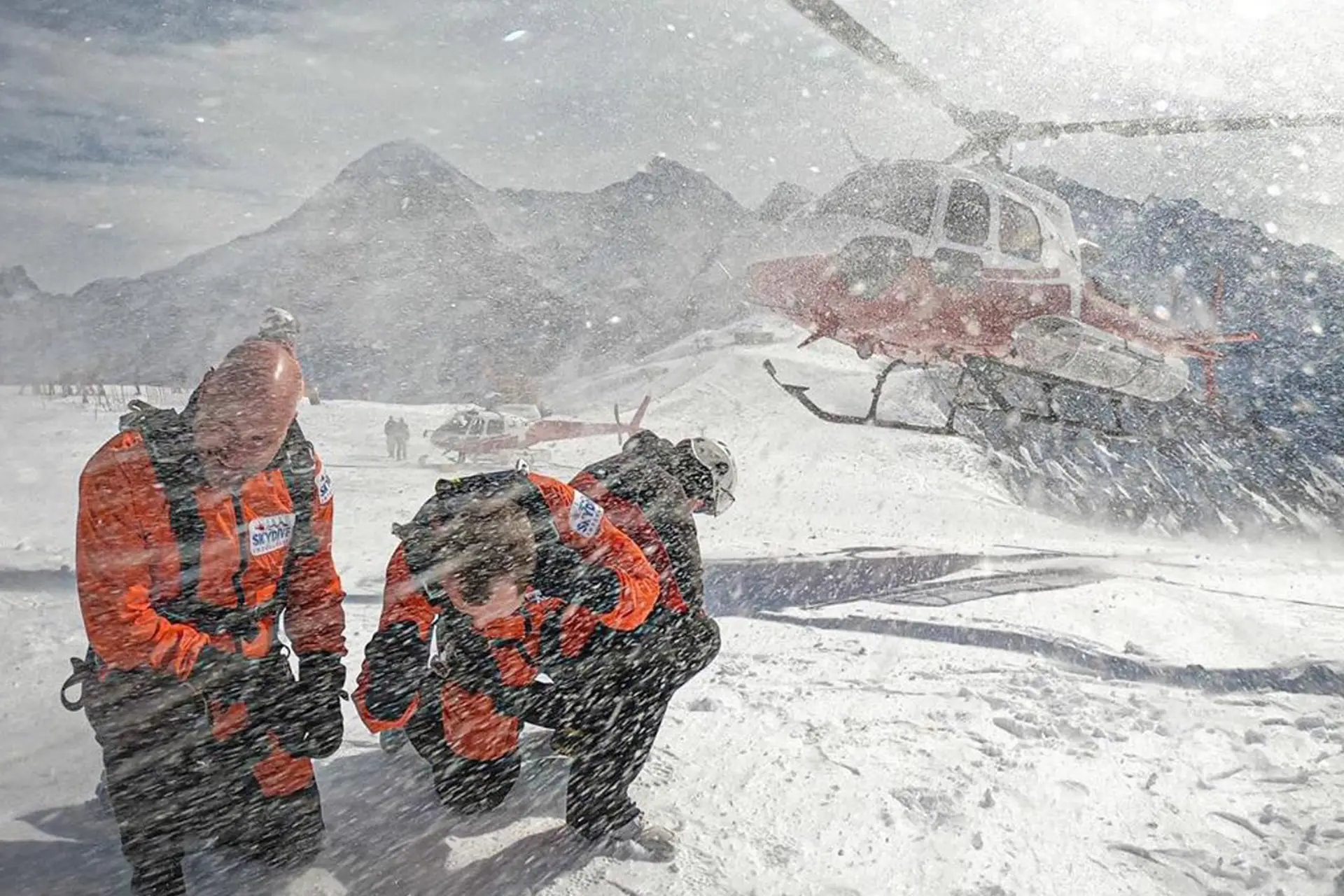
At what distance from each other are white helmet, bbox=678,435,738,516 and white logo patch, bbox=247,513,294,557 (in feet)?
4.92

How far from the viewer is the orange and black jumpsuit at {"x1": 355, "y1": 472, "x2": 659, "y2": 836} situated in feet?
7.88

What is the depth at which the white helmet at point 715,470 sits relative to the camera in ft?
10.5

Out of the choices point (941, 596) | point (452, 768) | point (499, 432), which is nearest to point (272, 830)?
point (452, 768)

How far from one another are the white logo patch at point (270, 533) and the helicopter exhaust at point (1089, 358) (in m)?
5.82

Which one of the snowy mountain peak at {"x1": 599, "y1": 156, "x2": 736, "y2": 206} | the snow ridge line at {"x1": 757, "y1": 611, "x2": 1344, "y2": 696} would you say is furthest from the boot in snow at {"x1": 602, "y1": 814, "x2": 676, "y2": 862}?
the snowy mountain peak at {"x1": 599, "y1": 156, "x2": 736, "y2": 206}

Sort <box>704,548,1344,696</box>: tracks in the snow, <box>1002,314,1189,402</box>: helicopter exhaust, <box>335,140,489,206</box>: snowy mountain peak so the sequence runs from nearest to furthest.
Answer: <box>704,548,1344,696</box>: tracks in the snow, <box>1002,314,1189,402</box>: helicopter exhaust, <box>335,140,489,206</box>: snowy mountain peak

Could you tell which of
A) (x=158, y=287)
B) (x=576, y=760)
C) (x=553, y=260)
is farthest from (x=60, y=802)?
(x=158, y=287)

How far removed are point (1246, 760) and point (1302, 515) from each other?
65.9ft

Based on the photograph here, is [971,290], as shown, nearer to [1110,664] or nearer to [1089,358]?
[1089,358]

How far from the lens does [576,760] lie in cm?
246

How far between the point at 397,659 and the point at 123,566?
0.82 m

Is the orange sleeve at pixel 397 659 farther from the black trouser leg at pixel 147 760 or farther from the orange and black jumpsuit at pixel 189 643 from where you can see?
the black trouser leg at pixel 147 760

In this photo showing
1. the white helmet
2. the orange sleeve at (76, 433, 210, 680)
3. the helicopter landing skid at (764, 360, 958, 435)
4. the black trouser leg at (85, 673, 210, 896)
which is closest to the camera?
the orange sleeve at (76, 433, 210, 680)

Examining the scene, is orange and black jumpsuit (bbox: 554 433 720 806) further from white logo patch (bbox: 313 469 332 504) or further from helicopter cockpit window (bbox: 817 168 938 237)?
helicopter cockpit window (bbox: 817 168 938 237)
